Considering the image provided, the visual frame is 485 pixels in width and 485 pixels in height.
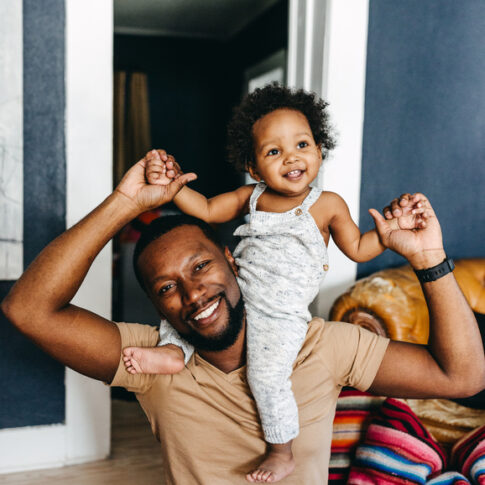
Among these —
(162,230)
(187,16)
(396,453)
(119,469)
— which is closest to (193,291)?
(162,230)

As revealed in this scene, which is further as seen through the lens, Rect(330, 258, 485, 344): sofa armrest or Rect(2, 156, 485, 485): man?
Rect(330, 258, 485, 344): sofa armrest

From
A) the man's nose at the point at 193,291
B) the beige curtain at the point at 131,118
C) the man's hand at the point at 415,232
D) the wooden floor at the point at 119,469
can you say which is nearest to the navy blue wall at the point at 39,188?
the wooden floor at the point at 119,469

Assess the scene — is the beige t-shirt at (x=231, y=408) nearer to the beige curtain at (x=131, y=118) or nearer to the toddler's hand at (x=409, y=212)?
the toddler's hand at (x=409, y=212)

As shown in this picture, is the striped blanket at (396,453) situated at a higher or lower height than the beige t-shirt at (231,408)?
lower

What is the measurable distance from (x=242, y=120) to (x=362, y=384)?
2.62 ft

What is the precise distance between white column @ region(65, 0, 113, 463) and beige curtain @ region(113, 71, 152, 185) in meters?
4.38

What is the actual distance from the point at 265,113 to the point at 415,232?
53cm

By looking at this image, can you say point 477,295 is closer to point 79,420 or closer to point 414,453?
point 414,453

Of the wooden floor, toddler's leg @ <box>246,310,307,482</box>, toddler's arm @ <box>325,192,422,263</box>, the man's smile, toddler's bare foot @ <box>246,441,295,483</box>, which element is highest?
toddler's arm @ <box>325,192,422,263</box>

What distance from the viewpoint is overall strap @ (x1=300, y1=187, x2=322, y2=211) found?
4.74ft

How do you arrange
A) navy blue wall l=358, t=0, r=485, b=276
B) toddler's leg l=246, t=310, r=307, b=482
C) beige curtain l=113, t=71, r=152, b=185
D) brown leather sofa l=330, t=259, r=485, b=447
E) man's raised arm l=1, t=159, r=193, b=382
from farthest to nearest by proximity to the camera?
beige curtain l=113, t=71, r=152, b=185
navy blue wall l=358, t=0, r=485, b=276
brown leather sofa l=330, t=259, r=485, b=447
toddler's leg l=246, t=310, r=307, b=482
man's raised arm l=1, t=159, r=193, b=382

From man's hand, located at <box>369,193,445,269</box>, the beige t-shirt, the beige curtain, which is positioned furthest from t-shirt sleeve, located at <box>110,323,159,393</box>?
the beige curtain

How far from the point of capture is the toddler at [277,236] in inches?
49.8

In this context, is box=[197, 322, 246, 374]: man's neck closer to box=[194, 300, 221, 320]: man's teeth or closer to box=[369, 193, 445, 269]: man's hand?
box=[194, 300, 221, 320]: man's teeth
